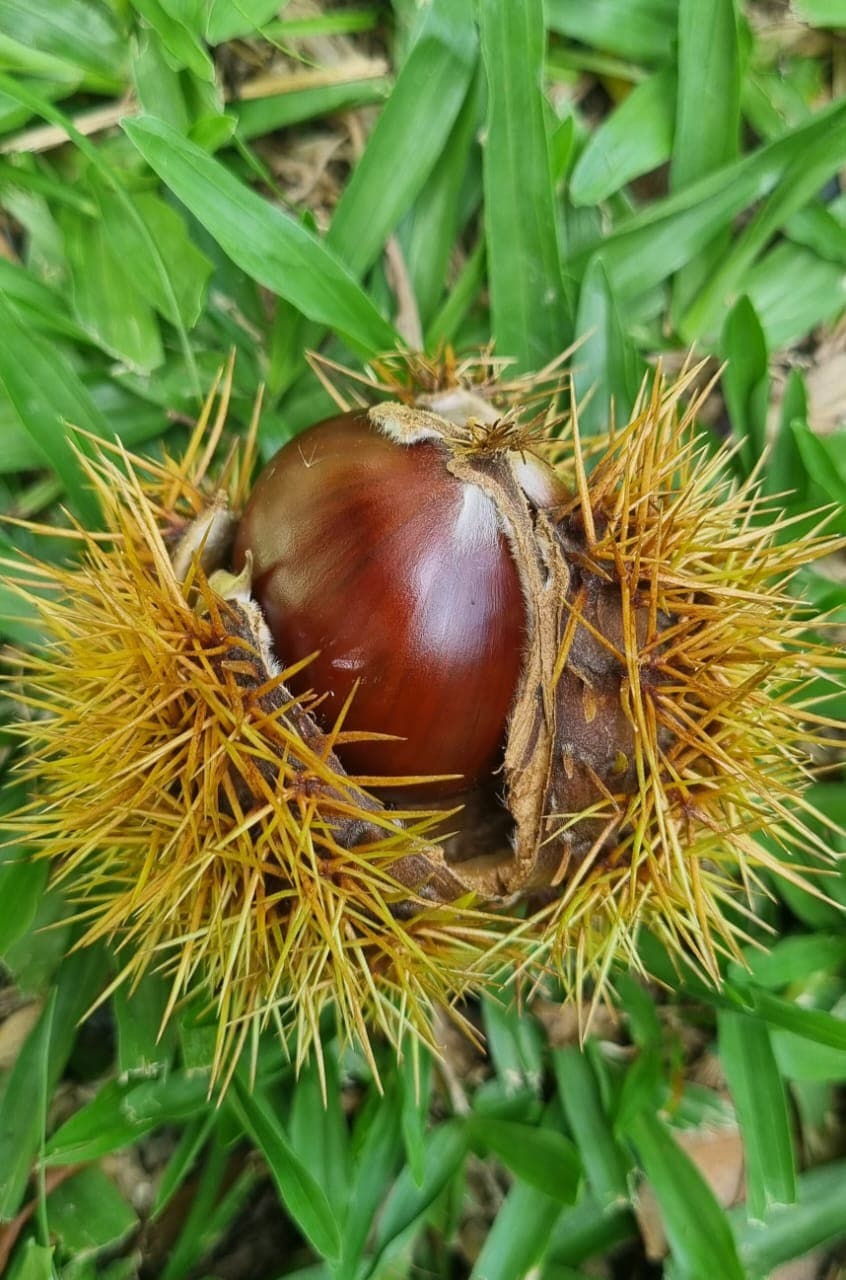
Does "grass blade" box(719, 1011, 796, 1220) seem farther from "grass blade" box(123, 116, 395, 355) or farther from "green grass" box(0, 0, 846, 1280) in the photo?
"grass blade" box(123, 116, 395, 355)

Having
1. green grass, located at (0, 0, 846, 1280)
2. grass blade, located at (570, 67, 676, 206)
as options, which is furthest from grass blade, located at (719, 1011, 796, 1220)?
grass blade, located at (570, 67, 676, 206)

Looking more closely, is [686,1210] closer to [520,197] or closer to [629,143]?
[520,197]

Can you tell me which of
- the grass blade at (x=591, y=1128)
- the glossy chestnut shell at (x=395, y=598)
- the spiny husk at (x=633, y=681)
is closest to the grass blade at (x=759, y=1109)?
the grass blade at (x=591, y=1128)

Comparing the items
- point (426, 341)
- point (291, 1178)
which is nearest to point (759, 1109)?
point (291, 1178)

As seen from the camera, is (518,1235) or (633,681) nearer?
(633,681)

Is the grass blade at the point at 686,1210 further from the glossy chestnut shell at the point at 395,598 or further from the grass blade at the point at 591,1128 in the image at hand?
the glossy chestnut shell at the point at 395,598

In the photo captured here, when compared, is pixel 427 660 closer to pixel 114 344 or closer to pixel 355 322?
pixel 355 322

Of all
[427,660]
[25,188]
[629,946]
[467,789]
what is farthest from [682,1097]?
[25,188]
